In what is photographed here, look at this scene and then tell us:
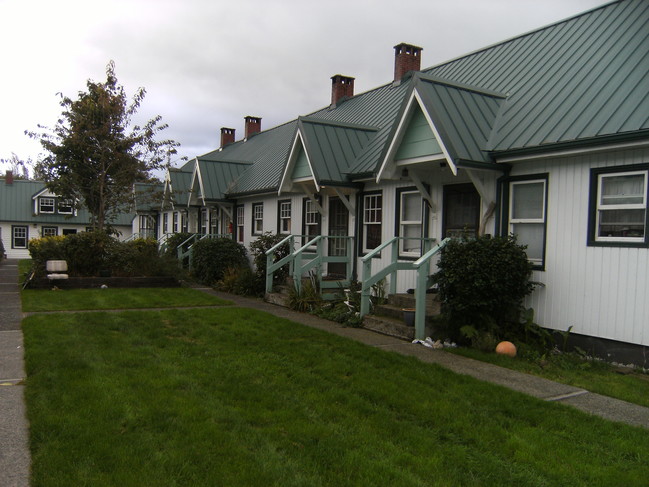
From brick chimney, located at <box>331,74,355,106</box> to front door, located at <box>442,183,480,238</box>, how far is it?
36.1 ft

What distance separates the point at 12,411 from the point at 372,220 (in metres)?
9.25

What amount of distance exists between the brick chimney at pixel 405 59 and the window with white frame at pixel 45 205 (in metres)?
32.5

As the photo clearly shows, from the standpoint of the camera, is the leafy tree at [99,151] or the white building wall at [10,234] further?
the white building wall at [10,234]

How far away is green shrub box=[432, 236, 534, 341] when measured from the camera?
8383mm

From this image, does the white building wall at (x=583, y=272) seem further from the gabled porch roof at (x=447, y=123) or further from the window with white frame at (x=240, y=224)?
the window with white frame at (x=240, y=224)

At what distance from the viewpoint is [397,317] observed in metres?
10.2

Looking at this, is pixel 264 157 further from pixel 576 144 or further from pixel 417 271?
pixel 576 144

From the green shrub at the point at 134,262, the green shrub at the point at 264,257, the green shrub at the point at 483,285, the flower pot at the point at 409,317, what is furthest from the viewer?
the green shrub at the point at 134,262

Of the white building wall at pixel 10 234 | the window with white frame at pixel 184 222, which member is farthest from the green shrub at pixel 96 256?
the white building wall at pixel 10 234

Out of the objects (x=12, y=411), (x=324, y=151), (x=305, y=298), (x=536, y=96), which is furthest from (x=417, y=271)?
(x=12, y=411)

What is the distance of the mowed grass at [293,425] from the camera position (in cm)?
409

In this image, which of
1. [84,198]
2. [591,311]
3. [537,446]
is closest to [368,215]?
[591,311]

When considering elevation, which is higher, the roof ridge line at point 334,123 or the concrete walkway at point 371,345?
the roof ridge line at point 334,123

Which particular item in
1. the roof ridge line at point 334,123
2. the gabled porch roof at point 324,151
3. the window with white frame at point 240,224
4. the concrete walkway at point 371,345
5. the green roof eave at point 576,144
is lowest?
the concrete walkway at point 371,345
